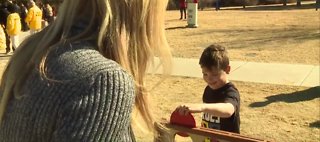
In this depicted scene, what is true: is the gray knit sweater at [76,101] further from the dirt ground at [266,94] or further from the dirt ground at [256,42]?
the dirt ground at [256,42]

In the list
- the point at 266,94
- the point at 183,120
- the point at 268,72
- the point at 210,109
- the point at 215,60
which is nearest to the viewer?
the point at 183,120

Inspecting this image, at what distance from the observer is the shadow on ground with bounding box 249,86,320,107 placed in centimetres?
721

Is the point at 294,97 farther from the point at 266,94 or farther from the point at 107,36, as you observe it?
the point at 107,36

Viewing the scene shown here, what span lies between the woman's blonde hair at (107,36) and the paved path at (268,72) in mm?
7162

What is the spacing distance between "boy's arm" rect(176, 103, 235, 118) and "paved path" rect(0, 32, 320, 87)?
5.48 metres

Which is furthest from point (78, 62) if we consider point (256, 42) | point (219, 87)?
point (256, 42)

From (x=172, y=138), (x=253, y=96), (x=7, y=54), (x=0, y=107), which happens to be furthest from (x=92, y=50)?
(x=7, y=54)

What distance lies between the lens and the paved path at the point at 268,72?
8555 mm

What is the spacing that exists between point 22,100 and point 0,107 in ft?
0.41

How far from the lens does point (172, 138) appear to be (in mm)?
2398

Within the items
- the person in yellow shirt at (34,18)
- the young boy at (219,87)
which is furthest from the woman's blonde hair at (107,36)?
the person in yellow shirt at (34,18)

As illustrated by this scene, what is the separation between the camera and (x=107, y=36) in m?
1.31

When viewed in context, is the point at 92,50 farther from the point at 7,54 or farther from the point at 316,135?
the point at 7,54

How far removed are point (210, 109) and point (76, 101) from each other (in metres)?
1.59
